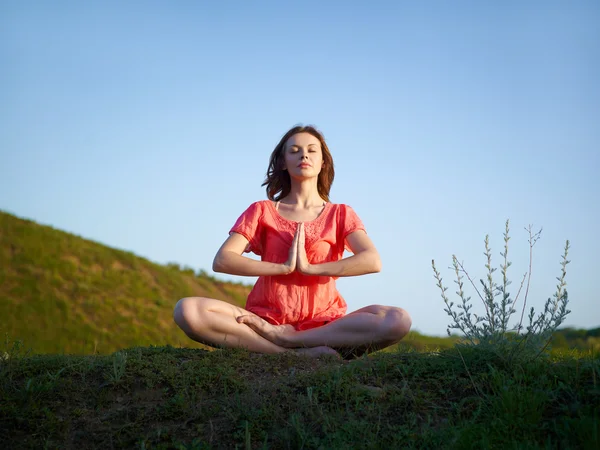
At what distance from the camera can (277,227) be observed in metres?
4.99

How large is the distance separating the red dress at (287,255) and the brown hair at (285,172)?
0.35m

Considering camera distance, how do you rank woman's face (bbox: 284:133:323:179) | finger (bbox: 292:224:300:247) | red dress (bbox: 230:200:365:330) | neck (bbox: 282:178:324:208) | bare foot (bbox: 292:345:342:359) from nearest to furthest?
bare foot (bbox: 292:345:342:359), finger (bbox: 292:224:300:247), red dress (bbox: 230:200:365:330), woman's face (bbox: 284:133:323:179), neck (bbox: 282:178:324:208)

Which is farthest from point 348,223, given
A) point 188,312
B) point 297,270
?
point 188,312

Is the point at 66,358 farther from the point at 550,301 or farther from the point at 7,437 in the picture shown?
the point at 550,301

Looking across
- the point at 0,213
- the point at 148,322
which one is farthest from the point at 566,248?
the point at 0,213

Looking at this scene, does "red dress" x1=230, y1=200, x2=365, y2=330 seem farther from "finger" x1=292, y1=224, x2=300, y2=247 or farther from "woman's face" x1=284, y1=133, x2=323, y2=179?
"woman's face" x1=284, y1=133, x2=323, y2=179

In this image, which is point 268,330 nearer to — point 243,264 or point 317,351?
point 317,351

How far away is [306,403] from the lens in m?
3.25

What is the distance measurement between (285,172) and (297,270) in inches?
47.2

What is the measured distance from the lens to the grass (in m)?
2.92

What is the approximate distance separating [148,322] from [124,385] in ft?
37.4

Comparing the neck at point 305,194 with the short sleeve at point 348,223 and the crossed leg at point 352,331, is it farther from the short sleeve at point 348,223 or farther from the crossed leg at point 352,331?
the crossed leg at point 352,331

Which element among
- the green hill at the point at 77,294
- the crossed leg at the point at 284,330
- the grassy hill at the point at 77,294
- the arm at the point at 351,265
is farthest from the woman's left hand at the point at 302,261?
the grassy hill at the point at 77,294

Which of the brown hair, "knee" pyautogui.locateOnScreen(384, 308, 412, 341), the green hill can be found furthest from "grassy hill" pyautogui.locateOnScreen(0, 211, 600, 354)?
"knee" pyautogui.locateOnScreen(384, 308, 412, 341)
